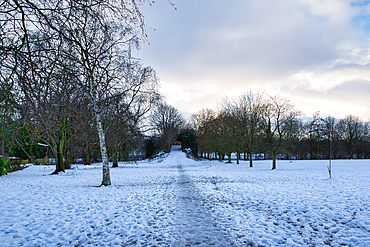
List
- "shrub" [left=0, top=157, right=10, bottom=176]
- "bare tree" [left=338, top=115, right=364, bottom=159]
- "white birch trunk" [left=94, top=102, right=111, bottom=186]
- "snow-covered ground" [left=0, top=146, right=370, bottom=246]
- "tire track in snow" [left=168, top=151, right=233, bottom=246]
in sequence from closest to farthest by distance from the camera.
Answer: "tire track in snow" [left=168, top=151, right=233, bottom=246]
"snow-covered ground" [left=0, top=146, right=370, bottom=246]
"white birch trunk" [left=94, top=102, right=111, bottom=186]
"shrub" [left=0, top=157, right=10, bottom=176]
"bare tree" [left=338, top=115, right=364, bottom=159]

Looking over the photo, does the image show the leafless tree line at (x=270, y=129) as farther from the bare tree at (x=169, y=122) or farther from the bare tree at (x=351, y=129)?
the bare tree at (x=169, y=122)

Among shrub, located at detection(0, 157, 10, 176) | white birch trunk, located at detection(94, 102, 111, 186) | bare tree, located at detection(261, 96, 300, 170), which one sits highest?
bare tree, located at detection(261, 96, 300, 170)

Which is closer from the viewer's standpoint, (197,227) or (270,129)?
(197,227)

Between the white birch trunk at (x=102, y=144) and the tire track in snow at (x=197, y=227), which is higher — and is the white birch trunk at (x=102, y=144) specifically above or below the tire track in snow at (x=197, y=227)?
above

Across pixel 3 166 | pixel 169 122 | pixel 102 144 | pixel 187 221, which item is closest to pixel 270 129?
pixel 102 144

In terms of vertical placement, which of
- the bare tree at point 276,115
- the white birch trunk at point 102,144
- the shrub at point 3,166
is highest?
the bare tree at point 276,115

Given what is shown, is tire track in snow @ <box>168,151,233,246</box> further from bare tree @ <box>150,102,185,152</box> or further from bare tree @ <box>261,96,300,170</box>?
bare tree @ <box>150,102,185,152</box>

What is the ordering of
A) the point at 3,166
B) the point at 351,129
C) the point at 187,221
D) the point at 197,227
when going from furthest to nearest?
the point at 351,129
the point at 3,166
the point at 187,221
the point at 197,227

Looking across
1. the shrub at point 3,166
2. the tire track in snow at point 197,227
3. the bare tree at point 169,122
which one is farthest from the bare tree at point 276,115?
the bare tree at point 169,122

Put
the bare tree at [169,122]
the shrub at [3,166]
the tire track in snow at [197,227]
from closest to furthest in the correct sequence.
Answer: the tire track in snow at [197,227]
the shrub at [3,166]
the bare tree at [169,122]

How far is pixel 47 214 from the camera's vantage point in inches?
235

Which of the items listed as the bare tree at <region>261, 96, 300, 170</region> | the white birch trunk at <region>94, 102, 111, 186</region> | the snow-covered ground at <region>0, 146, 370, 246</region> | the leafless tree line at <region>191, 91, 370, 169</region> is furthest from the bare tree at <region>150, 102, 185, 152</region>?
the snow-covered ground at <region>0, 146, 370, 246</region>

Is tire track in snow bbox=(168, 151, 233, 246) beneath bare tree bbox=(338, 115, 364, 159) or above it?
beneath

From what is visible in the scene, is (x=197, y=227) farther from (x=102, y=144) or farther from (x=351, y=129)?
(x=351, y=129)
